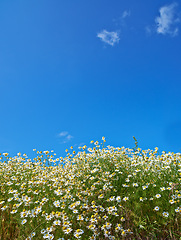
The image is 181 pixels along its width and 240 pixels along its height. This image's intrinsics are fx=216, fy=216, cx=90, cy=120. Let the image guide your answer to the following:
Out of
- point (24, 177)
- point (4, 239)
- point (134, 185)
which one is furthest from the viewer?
point (24, 177)

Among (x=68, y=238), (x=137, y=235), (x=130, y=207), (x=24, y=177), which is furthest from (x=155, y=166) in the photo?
(x=24, y=177)

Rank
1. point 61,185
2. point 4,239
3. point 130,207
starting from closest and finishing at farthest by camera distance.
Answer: point 4,239, point 130,207, point 61,185

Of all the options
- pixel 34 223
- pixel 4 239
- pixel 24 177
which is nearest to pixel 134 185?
pixel 34 223

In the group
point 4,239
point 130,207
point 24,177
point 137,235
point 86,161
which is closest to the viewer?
point 137,235

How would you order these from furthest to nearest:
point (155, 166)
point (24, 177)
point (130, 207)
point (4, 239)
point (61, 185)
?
point (24, 177) < point (155, 166) < point (61, 185) < point (130, 207) < point (4, 239)

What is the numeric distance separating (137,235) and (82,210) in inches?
48.4

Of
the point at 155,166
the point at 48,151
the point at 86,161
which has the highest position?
the point at 48,151

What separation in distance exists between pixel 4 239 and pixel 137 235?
2621 millimetres

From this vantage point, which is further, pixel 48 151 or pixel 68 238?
pixel 48 151

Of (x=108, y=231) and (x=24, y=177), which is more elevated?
(x=24, y=177)

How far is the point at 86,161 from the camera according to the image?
7527mm

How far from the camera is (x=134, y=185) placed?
5.08m

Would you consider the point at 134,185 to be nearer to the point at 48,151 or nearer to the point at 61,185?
the point at 61,185

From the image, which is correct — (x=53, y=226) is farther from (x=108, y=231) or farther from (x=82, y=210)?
(x=108, y=231)
